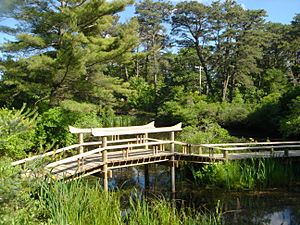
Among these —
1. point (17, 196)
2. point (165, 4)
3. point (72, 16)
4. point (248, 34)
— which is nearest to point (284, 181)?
point (17, 196)

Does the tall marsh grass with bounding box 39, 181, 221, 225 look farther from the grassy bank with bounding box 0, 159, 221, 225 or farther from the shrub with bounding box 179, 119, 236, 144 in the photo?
the shrub with bounding box 179, 119, 236, 144

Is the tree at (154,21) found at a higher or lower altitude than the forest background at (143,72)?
higher

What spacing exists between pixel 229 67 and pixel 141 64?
13.7 meters

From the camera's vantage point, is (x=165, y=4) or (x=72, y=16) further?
(x=165, y=4)

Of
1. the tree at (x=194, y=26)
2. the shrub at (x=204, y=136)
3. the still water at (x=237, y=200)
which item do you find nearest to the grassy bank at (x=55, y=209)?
the still water at (x=237, y=200)

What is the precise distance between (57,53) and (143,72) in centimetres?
2746

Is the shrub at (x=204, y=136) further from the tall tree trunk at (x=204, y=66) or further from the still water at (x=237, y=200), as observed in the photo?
the tall tree trunk at (x=204, y=66)

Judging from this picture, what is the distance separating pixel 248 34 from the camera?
29781 mm

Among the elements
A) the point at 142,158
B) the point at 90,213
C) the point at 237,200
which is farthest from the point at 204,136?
the point at 90,213

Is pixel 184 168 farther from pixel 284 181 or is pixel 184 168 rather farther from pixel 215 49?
pixel 215 49

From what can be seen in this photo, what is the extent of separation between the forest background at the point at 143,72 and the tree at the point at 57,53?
4cm

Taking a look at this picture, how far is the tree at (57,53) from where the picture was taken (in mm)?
14727

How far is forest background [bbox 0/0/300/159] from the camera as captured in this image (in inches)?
572

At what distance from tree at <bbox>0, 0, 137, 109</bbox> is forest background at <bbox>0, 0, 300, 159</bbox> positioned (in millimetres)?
43
